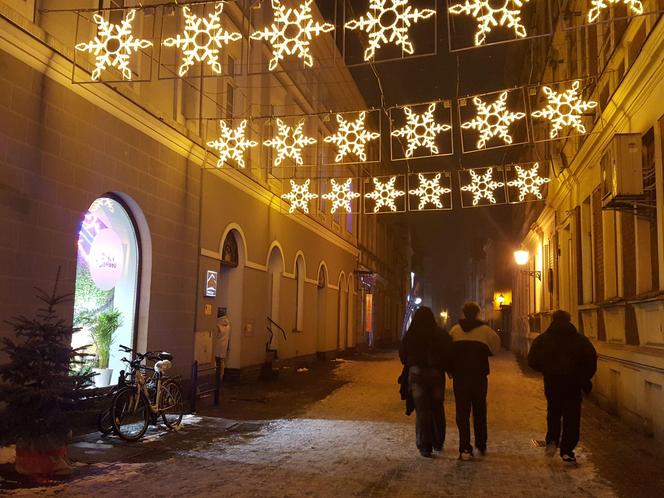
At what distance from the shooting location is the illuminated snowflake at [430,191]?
→ 49.2 ft

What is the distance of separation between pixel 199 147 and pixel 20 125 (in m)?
5.12

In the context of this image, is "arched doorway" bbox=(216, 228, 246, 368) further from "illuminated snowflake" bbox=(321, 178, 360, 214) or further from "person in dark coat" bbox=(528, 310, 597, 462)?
"person in dark coat" bbox=(528, 310, 597, 462)

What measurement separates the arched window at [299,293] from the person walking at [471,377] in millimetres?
13666

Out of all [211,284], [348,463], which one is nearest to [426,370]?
[348,463]

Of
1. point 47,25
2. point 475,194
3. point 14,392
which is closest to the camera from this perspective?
point 14,392

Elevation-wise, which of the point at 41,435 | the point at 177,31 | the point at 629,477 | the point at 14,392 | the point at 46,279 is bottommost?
the point at 629,477

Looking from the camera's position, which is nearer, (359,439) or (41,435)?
(41,435)

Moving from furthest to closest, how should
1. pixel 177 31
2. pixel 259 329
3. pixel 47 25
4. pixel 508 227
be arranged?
A: pixel 508 227 → pixel 259 329 → pixel 177 31 → pixel 47 25

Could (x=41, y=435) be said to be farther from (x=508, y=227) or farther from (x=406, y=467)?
(x=508, y=227)

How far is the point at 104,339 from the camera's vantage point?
10109mm

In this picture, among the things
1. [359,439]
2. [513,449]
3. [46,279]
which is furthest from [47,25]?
[513,449]

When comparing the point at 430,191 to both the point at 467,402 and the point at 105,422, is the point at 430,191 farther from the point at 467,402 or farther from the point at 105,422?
the point at 105,422

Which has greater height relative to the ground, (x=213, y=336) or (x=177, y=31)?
(x=177, y=31)

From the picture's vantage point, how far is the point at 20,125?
802 centimetres
